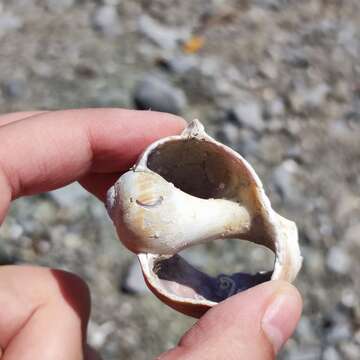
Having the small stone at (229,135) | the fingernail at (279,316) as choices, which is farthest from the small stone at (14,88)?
the fingernail at (279,316)

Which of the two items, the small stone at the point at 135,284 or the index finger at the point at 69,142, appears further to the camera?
the small stone at the point at 135,284

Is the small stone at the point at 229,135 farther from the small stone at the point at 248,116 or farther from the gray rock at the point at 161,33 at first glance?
the gray rock at the point at 161,33

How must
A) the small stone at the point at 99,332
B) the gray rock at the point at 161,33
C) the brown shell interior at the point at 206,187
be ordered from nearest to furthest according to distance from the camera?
the brown shell interior at the point at 206,187 → the small stone at the point at 99,332 → the gray rock at the point at 161,33

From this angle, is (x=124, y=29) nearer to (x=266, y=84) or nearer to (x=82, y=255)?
(x=266, y=84)

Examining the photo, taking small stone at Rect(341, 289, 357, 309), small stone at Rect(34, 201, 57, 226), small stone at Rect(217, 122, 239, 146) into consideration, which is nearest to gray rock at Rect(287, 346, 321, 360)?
small stone at Rect(341, 289, 357, 309)

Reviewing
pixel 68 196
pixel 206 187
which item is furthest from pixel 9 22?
pixel 206 187

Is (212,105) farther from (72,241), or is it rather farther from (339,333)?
(339,333)

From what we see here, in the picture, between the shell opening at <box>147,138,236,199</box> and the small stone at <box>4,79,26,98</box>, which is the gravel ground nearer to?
the small stone at <box>4,79,26,98</box>
